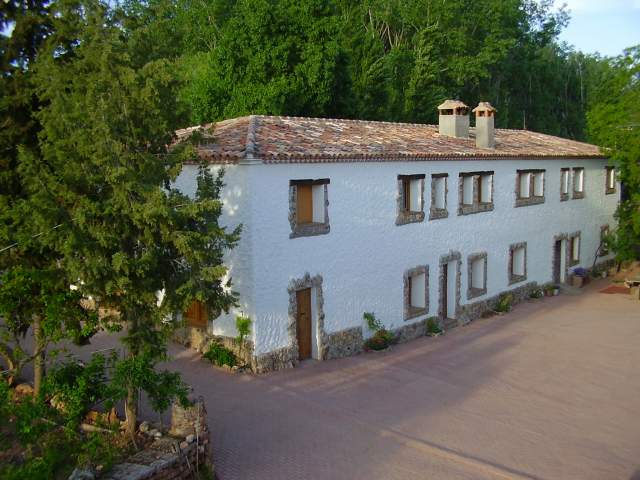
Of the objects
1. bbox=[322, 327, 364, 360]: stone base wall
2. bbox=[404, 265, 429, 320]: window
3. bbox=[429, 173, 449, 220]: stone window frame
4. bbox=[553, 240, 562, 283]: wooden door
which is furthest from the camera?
bbox=[553, 240, 562, 283]: wooden door

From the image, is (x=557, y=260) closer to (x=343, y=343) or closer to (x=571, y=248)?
(x=571, y=248)

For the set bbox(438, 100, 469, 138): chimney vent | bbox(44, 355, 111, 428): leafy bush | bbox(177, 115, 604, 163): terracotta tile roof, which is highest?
bbox(438, 100, 469, 138): chimney vent

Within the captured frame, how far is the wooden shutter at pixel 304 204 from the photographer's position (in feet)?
49.2

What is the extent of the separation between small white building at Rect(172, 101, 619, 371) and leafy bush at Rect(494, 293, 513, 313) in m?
0.27

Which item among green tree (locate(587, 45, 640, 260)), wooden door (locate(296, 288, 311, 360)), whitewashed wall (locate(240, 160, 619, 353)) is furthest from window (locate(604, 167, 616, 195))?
wooden door (locate(296, 288, 311, 360))

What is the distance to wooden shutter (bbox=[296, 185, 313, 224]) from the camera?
15.0m

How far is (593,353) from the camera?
17891 mm

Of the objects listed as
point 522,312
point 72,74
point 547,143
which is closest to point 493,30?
point 547,143

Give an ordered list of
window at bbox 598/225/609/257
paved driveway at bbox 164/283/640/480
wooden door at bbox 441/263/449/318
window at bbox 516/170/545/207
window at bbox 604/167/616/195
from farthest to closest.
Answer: window at bbox 604/167/616/195 < window at bbox 598/225/609/257 < window at bbox 516/170/545/207 < wooden door at bbox 441/263/449/318 < paved driveway at bbox 164/283/640/480

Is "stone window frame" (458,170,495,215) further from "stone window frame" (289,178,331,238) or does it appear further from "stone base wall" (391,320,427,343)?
"stone window frame" (289,178,331,238)

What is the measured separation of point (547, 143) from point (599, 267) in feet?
22.6

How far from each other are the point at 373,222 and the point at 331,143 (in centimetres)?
244

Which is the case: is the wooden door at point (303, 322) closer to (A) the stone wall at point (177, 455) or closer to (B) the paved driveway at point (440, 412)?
(B) the paved driveway at point (440, 412)

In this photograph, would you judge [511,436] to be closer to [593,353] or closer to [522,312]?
[593,353]
